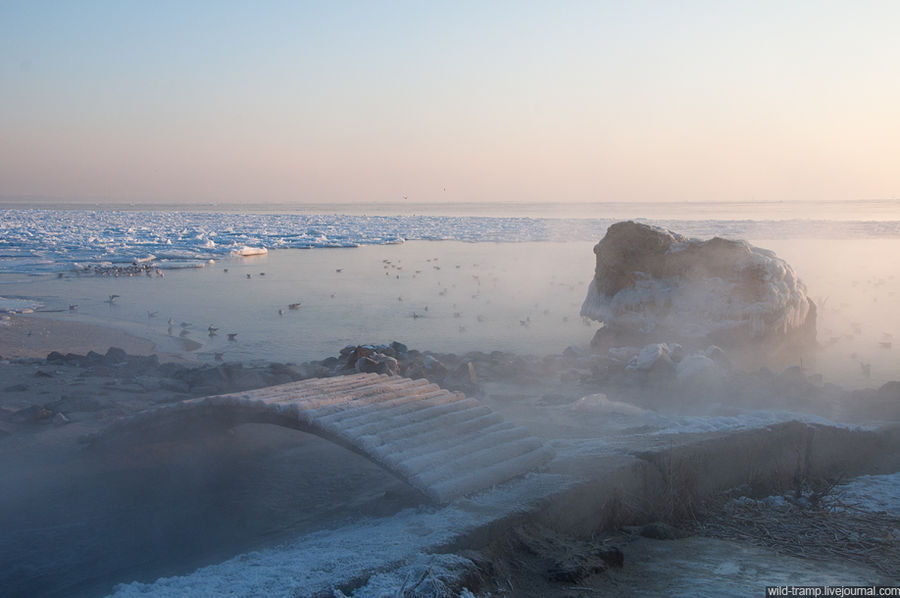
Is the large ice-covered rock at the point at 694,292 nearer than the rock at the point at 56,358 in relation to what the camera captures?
No

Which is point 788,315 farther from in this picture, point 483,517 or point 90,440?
point 90,440

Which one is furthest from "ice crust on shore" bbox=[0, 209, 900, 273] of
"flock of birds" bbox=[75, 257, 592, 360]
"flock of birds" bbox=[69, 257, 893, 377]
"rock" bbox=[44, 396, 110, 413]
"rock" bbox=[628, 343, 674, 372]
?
"rock" bbox=[628, 343, 674, 372]

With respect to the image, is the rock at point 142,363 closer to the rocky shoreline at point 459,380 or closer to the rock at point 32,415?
the rocky shoreline at point 459,380

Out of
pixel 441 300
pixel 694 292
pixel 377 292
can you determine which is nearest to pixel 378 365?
pixel 694 292

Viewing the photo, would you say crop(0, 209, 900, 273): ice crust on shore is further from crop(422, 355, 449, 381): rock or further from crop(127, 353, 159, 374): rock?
crop(422, 355, 449, 381): rock

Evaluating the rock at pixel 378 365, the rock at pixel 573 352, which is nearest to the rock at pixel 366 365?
the rock at pixel 378 365

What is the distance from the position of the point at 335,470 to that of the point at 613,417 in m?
3.02

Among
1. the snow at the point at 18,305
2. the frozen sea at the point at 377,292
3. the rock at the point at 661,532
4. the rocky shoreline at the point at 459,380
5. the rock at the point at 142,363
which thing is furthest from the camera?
the snow at the point at 18,305

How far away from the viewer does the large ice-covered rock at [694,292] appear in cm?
1100

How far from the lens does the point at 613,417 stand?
7.59 m

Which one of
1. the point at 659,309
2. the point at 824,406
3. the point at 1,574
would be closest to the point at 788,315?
the point at 659,309

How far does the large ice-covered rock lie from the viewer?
11.0m

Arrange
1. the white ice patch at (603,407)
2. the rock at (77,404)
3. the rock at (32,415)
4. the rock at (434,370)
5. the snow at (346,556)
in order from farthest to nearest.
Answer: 1. the rock at (434,370)
2. the rock at (77,404)
3. the white ice patch at (603,407)
4. the rock at (32,415)
5. the snow at (346,556)

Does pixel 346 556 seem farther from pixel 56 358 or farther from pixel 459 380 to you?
pixel 56 358
